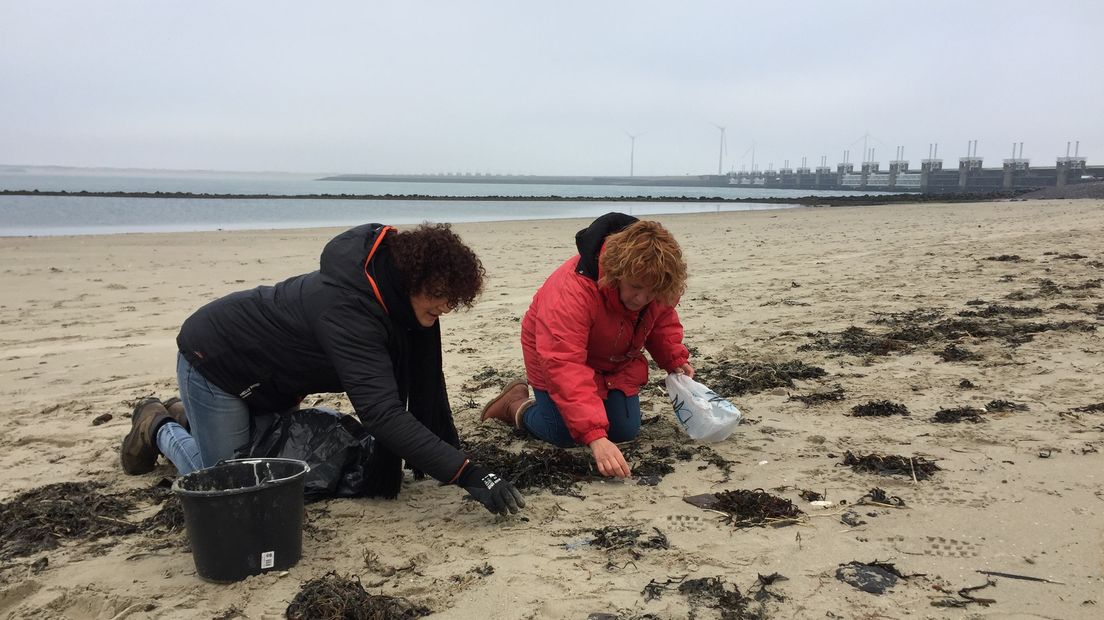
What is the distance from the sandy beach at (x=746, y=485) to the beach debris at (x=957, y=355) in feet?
0.09

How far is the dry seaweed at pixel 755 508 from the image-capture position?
2846 mm

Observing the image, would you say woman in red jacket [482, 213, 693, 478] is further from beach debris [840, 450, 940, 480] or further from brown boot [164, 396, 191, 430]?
brown boot [164, 396, 191, 430]

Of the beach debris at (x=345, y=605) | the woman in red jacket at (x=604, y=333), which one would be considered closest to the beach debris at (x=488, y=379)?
the woman in red jacket at (x=604, y=333)

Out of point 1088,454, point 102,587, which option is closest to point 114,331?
point 102,587

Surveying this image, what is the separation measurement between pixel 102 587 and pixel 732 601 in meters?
2.11

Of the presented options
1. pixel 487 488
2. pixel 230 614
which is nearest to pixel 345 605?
pixel 230 614

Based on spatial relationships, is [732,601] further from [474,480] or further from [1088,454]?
[1088,454]

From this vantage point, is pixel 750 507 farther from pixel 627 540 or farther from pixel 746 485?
pixel 627 540

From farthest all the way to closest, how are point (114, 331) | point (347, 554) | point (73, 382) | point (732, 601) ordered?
1. point (114, 331)
2. point (73, 382)
3. point (347, 554)
4. point (732, 601)

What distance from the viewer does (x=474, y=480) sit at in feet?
9.28

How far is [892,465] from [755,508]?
2.56ft

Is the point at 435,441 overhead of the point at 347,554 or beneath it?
overhead

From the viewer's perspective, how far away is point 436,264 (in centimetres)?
274

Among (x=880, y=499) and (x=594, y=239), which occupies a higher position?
(x=594, y=239)
